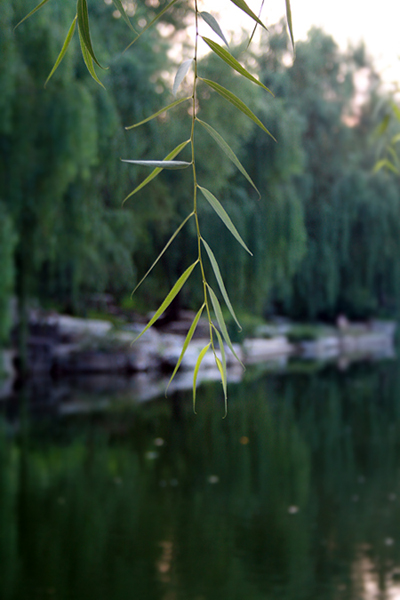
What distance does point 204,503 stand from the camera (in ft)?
8.84

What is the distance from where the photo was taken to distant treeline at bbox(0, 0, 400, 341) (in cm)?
302

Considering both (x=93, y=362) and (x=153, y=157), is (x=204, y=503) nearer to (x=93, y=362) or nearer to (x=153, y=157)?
(x=153, y=157)

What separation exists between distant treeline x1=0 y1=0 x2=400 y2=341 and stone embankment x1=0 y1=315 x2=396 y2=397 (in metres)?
0.23

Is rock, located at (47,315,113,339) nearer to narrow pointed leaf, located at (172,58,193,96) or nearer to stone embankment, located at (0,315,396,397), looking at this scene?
stone embankment, located at (0,315,396,397)

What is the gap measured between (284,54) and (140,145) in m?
0.99

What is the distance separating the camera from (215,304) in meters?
0.55

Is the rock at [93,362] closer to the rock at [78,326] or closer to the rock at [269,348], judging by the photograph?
the rock at [78,326]

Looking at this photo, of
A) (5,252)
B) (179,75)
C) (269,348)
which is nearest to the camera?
(179,75)

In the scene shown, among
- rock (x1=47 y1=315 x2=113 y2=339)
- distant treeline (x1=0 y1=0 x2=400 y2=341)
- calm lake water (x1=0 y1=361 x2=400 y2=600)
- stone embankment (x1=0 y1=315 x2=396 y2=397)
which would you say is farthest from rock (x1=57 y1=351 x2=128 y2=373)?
calm lake water (x1=0 y1=361 x2=400 y2=600)

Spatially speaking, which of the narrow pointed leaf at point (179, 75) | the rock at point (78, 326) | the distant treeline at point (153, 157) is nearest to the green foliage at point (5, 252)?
the distant treeline at point (153, 157)

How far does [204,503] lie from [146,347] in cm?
119

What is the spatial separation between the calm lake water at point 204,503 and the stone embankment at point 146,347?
27cm

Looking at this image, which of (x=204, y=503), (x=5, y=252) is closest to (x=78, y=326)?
(x=5, y=252)

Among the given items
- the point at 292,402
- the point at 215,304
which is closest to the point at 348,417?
the point at 292,402
